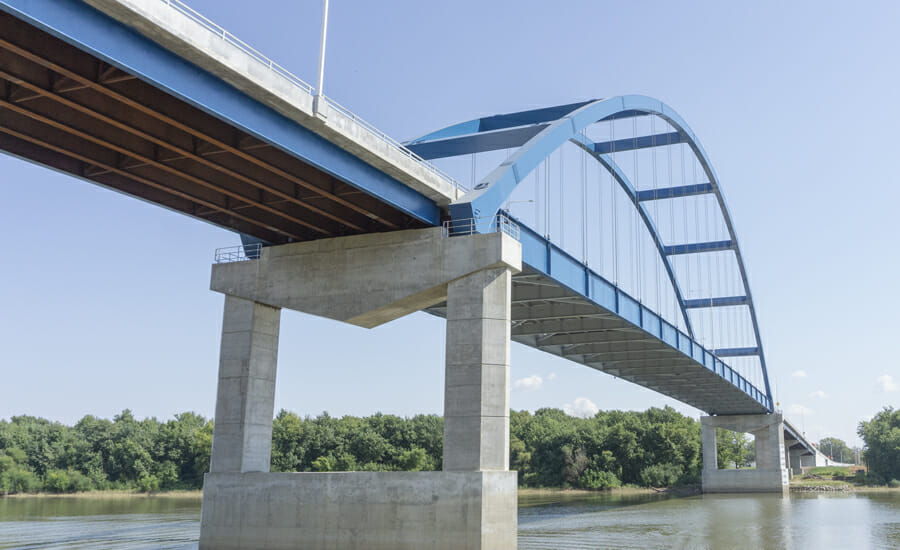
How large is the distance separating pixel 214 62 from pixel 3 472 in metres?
69.6

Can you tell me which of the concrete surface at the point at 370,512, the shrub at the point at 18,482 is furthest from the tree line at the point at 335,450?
the concrete surface at the point at 370,512

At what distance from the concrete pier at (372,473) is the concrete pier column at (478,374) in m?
0.03

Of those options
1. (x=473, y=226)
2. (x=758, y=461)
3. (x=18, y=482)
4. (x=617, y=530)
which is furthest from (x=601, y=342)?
(x=18, y=482)

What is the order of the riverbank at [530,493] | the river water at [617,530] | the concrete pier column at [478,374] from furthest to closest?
the riverbank at [530,493] → the river water at [617,530] → the concrete pier column at [478,374]

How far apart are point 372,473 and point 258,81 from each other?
1140 cm

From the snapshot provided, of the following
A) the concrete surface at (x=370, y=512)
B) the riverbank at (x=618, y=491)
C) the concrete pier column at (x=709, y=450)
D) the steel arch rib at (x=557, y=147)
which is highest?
the steel arch rib at (x=557, y=147)

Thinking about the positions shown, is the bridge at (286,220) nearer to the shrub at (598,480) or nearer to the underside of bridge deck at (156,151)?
the underside of bridge deck at (156,151)

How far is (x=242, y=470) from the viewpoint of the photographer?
26.1 metres

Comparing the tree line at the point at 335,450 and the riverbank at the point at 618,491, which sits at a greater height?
the tree line at the point at 335,450

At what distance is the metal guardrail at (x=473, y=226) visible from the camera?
26.1 metres

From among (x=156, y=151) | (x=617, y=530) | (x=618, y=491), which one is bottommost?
(x=618, y=491)

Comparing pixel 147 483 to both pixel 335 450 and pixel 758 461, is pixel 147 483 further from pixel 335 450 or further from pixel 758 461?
pixel 758 461

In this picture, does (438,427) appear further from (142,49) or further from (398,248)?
(142,49)

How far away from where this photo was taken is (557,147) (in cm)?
3222
